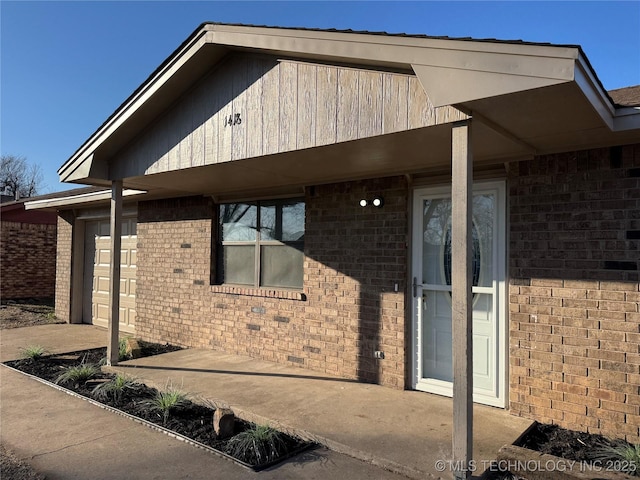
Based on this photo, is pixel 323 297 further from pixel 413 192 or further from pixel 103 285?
pixel 103 285

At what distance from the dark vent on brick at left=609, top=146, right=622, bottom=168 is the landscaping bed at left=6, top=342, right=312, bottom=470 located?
144 inches

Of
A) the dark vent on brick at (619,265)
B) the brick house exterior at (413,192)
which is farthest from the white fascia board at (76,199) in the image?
the dark vent on brick at (619,265)

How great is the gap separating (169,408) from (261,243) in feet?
10.2

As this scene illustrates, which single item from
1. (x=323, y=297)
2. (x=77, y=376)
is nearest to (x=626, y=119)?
(x=323, y=297)

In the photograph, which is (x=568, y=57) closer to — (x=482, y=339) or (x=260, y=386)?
(x=482, y=339)

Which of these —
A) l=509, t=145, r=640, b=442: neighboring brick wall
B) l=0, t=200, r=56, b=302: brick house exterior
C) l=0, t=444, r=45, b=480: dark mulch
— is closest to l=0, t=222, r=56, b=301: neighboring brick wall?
→ l=0, t=200, r=56, b=302: brick house exterior

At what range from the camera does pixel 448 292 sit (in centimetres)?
526

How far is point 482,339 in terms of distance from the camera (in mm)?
4957

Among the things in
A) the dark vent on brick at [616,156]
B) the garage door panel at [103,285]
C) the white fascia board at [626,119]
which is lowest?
the garage door panel at [103,285]

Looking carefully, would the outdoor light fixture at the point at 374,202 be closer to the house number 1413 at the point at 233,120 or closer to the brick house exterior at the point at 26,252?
the house number 1413 at the point at 233,120

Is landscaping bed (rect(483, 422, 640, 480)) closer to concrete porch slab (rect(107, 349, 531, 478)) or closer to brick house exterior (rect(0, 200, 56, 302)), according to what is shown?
concrete porch slab (rect(107, 349, 531, 478))

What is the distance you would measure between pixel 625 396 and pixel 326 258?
360 cm

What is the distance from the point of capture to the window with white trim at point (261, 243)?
6.86 m

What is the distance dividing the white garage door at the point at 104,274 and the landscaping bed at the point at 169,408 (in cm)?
245
